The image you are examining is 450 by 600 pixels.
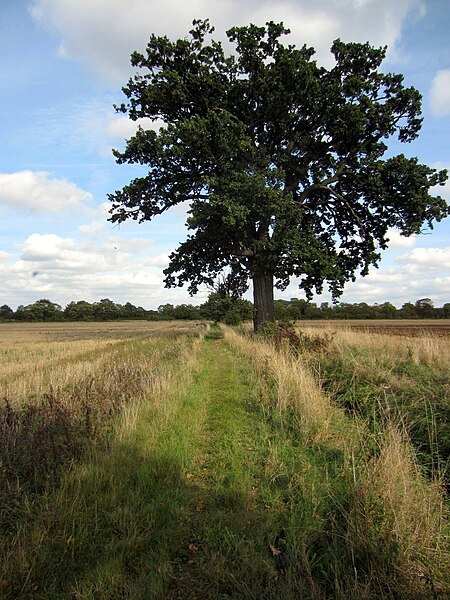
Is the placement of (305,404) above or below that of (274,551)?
above

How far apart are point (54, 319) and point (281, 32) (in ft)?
415

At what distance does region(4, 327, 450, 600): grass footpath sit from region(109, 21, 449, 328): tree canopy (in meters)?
12.9

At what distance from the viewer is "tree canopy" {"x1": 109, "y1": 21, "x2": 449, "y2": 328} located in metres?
17.6

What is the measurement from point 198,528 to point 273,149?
69.0ft

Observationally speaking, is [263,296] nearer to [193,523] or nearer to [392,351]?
[392,351]

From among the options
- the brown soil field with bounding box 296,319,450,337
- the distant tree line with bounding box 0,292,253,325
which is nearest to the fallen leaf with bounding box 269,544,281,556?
the brown soil field with bounding box 296,319,450,337

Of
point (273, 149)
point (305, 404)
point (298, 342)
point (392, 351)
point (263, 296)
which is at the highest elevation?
point (273, 149)

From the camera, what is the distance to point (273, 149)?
69.5 feet

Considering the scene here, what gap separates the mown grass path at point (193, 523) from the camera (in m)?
2.68

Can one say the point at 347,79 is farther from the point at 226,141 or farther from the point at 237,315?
the point at 237,315

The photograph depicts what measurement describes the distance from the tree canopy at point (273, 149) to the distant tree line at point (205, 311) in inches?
478

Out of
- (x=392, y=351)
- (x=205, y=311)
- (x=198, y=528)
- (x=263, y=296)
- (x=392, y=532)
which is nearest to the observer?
(x=392, y=532)

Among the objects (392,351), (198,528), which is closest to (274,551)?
(198,528)

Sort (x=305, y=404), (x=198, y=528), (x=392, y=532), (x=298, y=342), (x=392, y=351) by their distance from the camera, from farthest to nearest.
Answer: (x=298, y=342)
(x=392, y=351)
(x=305, y=404)
(x=198, y=528)
(x=392, y=532)
